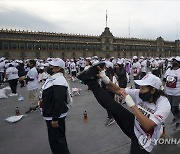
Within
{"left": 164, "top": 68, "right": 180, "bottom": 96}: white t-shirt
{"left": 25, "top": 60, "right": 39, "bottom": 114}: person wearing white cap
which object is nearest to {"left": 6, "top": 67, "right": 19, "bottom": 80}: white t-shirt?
{"left": 25, "top": 60, "right": 39, "bottom": 114}: person wearing white cap

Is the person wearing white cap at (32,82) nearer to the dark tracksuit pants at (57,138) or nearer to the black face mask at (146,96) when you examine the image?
the dark tracksuit pants at (57,138)

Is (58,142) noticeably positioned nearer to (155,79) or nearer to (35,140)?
(35,140)

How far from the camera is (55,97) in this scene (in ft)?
12.6

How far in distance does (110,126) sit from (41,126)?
2.03 meters

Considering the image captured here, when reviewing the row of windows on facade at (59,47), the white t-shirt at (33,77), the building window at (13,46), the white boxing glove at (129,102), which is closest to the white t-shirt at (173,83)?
the white boxing glove at (129,102)

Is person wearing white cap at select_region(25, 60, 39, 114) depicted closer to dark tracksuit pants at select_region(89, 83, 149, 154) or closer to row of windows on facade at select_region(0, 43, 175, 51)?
dark tracksuit pants at select_region(89, 83, 149, 154)

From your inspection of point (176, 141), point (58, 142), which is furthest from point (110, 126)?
point (58, 142)

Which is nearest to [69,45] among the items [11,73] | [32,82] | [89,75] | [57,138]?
[11,73]

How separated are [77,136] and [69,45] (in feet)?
183

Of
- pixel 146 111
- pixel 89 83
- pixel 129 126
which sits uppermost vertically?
pixel 89 83

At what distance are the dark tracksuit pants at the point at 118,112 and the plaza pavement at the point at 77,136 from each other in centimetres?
175

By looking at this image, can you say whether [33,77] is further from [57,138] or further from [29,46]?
[29,46]

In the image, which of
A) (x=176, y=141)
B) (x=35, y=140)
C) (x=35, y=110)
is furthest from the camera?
(x=35, y=110)

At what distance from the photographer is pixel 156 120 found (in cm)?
262
